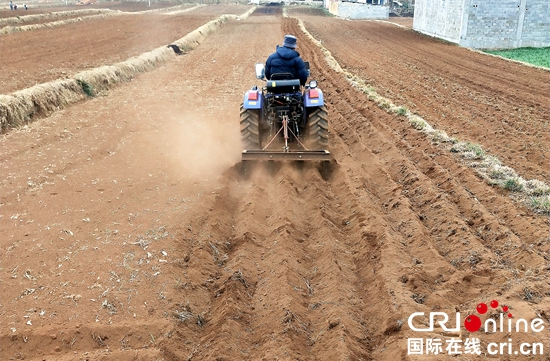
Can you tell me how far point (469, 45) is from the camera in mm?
25750

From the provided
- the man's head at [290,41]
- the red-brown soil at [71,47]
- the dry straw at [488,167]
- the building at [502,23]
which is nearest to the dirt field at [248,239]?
the dry straw at [488,167]

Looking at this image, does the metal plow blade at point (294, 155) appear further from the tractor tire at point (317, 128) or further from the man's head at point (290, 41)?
the man's head at point (290, 41)

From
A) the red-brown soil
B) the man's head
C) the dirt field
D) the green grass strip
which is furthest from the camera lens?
the green grass strip

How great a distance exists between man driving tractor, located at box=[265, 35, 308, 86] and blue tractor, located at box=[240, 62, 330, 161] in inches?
4.2

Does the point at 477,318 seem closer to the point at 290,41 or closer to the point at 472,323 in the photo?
the point at 472,323

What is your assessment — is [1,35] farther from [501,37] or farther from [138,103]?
[501,37]

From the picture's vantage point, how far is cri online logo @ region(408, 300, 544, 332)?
3.85m

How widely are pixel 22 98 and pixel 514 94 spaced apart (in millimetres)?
12940

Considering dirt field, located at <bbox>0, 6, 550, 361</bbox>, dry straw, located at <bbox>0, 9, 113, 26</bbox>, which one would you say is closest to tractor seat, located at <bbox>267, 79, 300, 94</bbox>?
dirt field, located at <bbox>0, 6, 550, 361</bbox>

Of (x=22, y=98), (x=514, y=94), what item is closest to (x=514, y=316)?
(x=22, y=98)

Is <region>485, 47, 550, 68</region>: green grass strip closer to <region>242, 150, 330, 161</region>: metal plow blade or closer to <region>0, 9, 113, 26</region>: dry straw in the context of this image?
<region>242, 150, 330, 161</region>: metal plow blade

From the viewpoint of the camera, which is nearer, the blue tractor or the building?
the blue tractor

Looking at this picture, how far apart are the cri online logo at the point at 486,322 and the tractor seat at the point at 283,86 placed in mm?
4487

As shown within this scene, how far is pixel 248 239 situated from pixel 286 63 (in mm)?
3283
